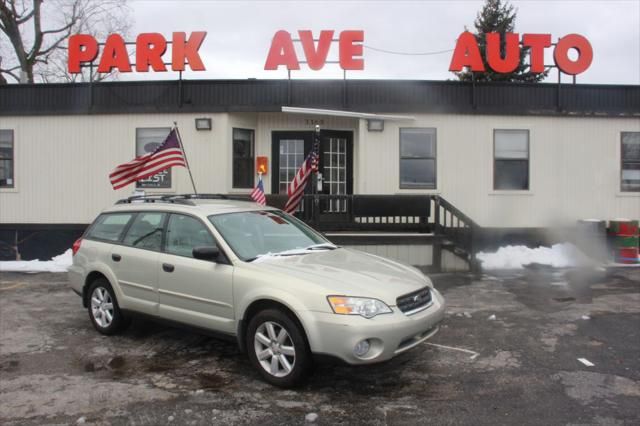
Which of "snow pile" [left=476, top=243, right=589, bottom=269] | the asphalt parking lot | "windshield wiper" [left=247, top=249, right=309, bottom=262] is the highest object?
"windshield wiper" [left=247, top=249, right=309, bottom=262]

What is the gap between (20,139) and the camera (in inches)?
481

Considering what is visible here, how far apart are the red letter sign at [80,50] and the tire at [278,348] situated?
9.95m

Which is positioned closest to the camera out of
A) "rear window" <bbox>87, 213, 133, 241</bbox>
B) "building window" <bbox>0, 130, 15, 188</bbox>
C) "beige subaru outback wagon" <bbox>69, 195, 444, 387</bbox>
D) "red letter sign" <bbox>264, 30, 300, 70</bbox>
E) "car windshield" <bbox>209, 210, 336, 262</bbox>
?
"beige subaru outback wagon" <bbox>69, 195, 444, 387</bbox>

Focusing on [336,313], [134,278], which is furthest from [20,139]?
[336,313]

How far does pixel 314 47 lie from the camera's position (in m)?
11.7

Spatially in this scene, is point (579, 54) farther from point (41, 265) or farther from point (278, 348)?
point (41, 265)

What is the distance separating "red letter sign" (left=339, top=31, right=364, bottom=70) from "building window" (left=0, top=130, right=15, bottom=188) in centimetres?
791

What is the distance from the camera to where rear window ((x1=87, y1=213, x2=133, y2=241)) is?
19.8 feet

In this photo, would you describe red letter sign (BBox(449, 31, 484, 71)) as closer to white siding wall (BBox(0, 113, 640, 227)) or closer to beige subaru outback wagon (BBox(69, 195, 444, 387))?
white siding wall (BBox(0, 113, 640, 227))

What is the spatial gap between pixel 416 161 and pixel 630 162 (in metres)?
4.98

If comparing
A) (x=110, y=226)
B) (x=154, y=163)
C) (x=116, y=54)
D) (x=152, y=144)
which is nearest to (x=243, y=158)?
(x=152, y=144)

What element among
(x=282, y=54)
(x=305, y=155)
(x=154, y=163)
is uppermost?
(x=282, y=54)

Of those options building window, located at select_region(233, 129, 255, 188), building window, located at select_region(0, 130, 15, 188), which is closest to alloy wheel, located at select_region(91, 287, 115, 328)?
building window, located at select_region(233, 129, 255, 188)

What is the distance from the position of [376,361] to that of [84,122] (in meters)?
10.4
